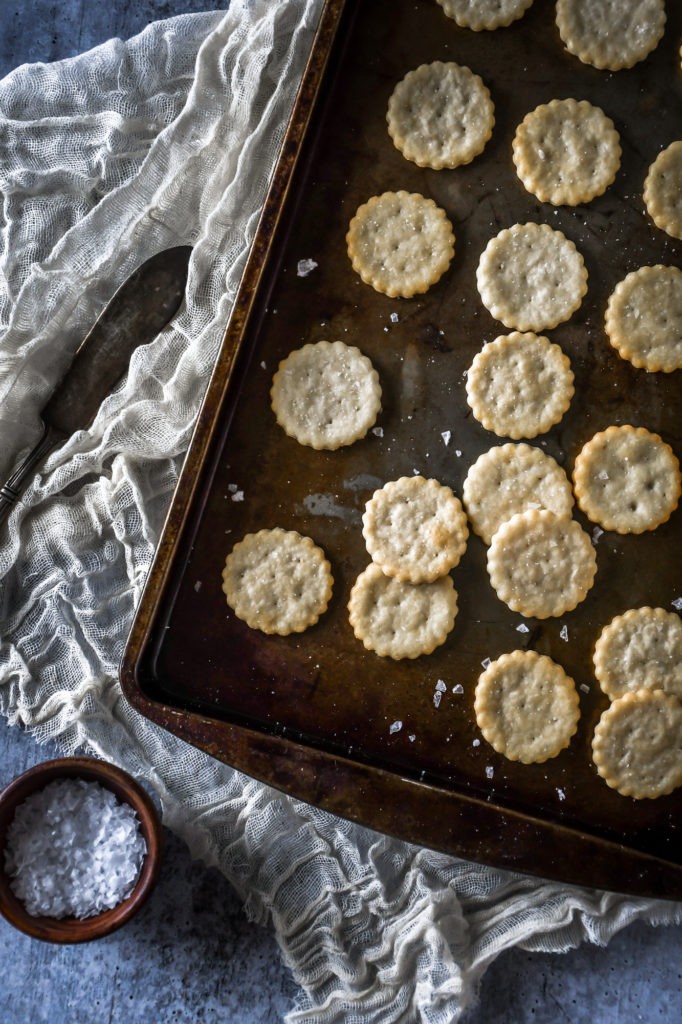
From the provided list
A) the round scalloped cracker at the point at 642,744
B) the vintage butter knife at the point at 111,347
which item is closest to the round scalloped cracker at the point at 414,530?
the round scalloped cracker at the point at 642,744

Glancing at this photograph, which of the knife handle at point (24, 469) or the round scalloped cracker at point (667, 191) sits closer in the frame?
the round scalloped cracker at point (667, 191)

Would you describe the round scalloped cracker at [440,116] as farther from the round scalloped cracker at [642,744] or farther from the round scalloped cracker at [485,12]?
the round scalloped cracker at [642,744]

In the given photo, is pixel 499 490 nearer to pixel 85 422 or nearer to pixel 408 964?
pixel 85 422

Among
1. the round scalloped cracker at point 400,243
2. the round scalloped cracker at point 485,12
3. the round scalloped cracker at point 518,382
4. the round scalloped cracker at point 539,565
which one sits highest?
the round scalloped cracker at point 485,12

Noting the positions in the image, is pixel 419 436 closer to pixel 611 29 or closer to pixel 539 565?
pixel 539 565

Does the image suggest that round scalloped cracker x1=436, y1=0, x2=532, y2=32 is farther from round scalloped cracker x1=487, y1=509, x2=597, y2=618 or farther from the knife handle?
the knife handle

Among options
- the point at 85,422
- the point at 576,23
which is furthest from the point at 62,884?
the point at 576,23

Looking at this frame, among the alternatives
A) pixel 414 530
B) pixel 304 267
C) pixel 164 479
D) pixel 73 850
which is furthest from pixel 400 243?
pixel 73 850
